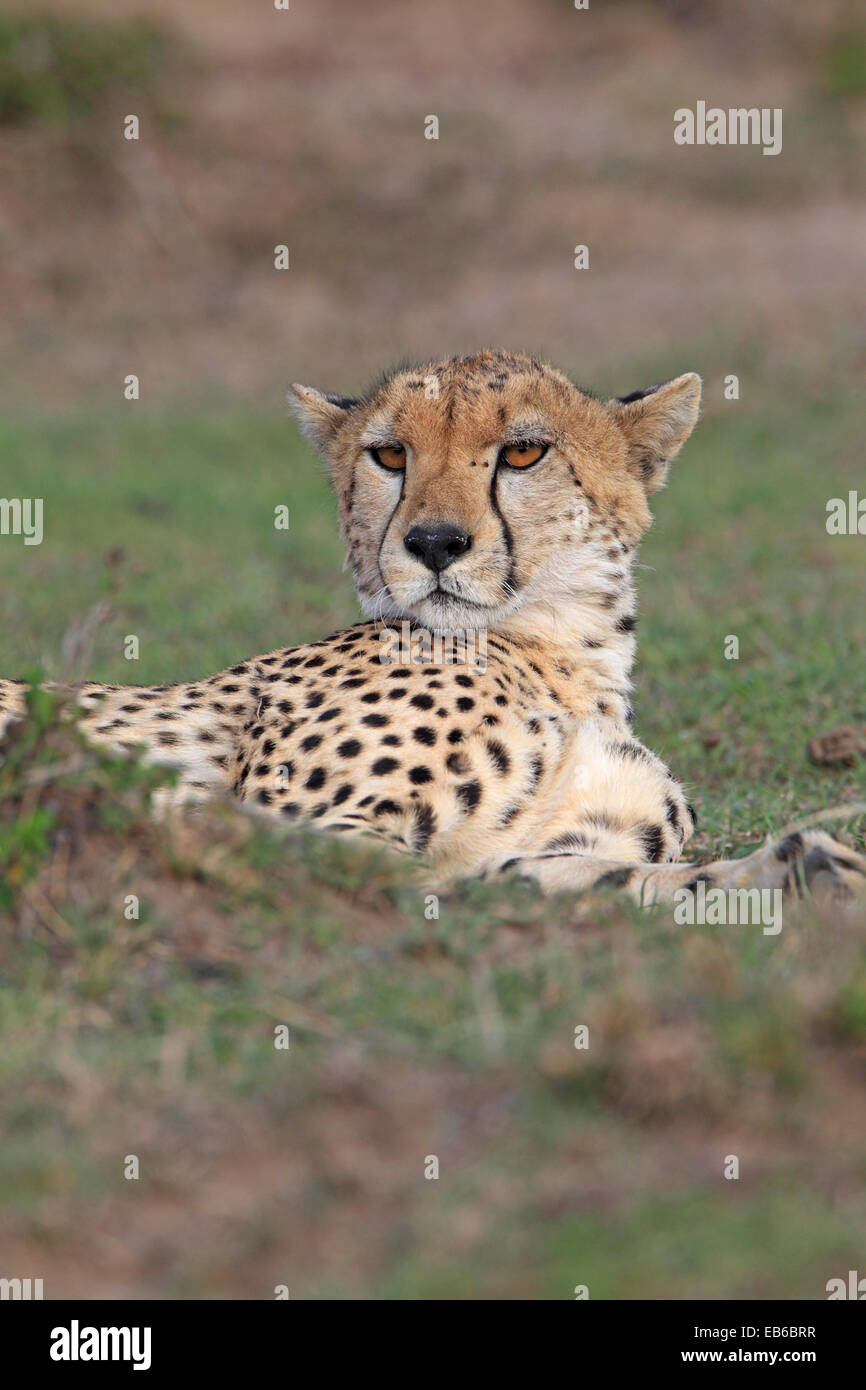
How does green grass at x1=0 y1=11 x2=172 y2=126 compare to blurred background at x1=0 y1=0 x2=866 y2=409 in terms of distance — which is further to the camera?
green grass at x1=0 y1=11 x2=172 y2=126

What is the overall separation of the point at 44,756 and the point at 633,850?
1397mm

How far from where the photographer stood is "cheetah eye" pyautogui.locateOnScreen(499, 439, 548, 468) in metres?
4.40

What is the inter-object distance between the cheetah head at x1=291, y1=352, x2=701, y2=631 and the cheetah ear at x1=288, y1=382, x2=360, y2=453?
0.08 meters

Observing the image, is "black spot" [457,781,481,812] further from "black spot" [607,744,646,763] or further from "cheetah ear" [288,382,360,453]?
"cheetah ear" [288,382,360,453]

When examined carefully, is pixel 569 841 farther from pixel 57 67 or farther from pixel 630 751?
pixel 57 67

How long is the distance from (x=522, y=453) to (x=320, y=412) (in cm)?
68

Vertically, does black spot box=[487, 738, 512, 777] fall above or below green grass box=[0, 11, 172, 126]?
below

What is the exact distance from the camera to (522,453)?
441 cm

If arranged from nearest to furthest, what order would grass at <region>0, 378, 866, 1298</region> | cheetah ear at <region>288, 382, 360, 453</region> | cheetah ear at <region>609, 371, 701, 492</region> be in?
grass at <region>0, 378, 866, 1298</region> < cheetah ear at <region>609, 371, 701, 492</region> < cheetah ear at <region>288, 382, 360, 453</region>

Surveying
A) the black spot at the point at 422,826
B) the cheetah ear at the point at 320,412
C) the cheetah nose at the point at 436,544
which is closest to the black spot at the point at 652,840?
the black spot at the point at 422,826

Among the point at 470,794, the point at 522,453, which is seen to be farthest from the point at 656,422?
the point at 470,794

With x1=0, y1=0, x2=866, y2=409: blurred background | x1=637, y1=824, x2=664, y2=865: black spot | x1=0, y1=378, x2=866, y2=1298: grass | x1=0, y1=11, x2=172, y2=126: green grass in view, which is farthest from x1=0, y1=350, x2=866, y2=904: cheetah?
x1=0, y1=11, x2=172, y2=126: green grass

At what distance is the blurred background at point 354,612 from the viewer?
8.52 feet

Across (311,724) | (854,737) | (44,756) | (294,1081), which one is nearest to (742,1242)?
(294,1081)
